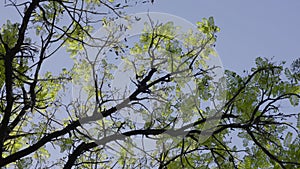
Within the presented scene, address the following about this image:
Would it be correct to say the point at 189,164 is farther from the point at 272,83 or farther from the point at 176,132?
the point at 272,83

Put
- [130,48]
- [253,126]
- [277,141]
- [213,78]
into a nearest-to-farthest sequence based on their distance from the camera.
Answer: [253,126]
[277,141]
[213,78]
[130,48]

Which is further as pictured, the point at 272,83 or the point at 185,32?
the point at 185,32

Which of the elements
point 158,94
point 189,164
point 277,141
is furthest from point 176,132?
point 277,141

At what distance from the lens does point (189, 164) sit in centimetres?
451

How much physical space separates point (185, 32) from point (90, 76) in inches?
49.3

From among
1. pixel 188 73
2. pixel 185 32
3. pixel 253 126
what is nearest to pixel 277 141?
pixel 253 126

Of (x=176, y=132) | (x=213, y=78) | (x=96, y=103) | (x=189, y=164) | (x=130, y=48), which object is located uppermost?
(x=130, y=48)

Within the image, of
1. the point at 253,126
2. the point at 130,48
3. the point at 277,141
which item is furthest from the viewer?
the point at 130,48

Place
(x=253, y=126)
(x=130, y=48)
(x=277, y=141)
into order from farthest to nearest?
(x=130, y=48), (x=277, y=141), (x=253, y=126)

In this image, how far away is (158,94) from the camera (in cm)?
510

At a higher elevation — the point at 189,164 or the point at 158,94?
the point at 158,94

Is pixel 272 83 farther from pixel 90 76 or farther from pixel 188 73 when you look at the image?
pixel 90 76

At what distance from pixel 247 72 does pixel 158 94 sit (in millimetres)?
1204

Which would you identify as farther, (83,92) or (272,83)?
(83,92)
